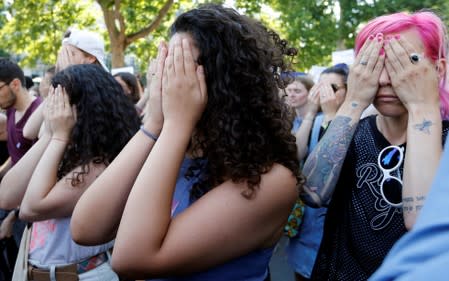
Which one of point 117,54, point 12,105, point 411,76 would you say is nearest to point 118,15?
point 117,54

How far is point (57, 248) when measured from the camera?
221cm

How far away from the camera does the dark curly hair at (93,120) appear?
2240mm

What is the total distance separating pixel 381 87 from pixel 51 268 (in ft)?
5.18

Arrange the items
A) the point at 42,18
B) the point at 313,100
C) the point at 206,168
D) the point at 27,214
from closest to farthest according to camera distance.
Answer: the point at 206,168 < the point at 27,214 < the point at 313,100 < the point at 42,18

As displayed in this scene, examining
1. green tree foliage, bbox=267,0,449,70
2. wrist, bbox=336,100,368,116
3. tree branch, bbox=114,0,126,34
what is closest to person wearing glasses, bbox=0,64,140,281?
wrist, bbox=336,100,368,116

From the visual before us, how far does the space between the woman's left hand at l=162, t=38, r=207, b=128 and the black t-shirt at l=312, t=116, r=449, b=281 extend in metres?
0.63

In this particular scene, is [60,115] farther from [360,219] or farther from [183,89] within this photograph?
[360,219]

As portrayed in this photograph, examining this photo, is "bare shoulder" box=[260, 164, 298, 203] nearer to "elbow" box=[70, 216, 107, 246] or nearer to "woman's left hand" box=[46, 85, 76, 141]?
"elbow" box=[70, 216, 107, 246]

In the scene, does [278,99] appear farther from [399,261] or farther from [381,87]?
[399,261]

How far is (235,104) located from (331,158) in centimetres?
44

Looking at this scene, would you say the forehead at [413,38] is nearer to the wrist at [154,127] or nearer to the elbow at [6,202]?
the wrist at [154,127]

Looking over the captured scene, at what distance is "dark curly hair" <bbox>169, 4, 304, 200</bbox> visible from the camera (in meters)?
1.49

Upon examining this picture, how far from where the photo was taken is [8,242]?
4434 mm

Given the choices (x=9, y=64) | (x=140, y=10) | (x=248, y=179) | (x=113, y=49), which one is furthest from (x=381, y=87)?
(x=140, y=10)
